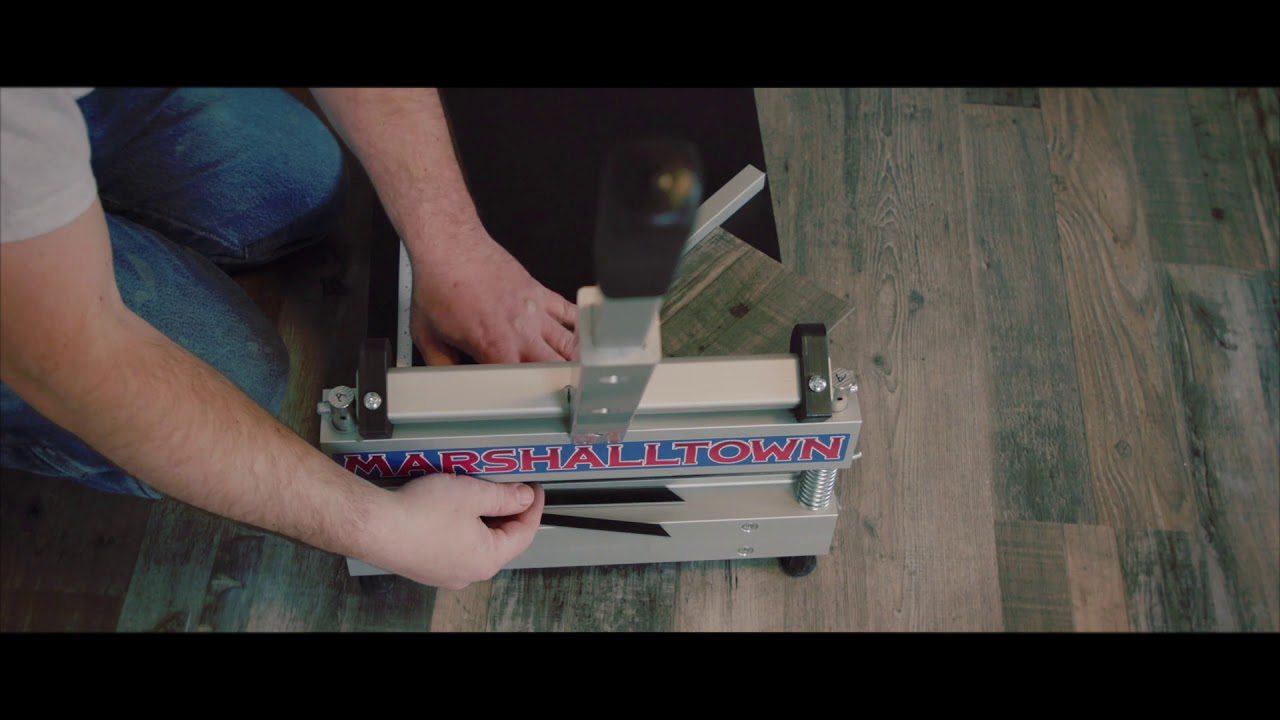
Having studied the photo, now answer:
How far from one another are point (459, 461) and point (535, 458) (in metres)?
0.07

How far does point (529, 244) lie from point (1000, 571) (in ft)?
2.35

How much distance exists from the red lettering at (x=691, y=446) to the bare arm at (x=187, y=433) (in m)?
0.18

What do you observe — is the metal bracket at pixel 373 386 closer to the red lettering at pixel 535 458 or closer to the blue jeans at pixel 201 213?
the red lettering at pixel 535 458

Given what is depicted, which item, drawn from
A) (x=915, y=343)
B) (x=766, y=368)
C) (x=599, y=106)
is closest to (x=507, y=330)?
(x=766, y=368)

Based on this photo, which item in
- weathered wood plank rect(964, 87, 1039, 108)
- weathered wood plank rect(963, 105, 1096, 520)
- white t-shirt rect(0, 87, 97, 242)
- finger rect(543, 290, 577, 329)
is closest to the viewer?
white t-shirt rect(0, 87, 97, 242)

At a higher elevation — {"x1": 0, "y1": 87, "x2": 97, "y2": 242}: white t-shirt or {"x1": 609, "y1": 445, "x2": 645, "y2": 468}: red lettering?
{"x1": 0, "y1": 87, "x2": 97, "y2": 242}: white t-shirt

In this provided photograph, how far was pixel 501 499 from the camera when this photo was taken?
110 centimetres

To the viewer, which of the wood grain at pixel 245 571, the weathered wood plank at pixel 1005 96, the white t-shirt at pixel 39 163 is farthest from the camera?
the weathered wood plank at pixel 1005 96

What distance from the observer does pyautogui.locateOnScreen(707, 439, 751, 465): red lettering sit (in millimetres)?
1060

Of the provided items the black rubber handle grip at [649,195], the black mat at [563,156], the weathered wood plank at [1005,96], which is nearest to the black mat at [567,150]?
the black mat at [563,156]

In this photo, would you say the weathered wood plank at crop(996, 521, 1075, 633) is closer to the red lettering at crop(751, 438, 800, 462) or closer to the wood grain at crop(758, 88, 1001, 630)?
the wood grain at crop(758, 88, 1001, 630)

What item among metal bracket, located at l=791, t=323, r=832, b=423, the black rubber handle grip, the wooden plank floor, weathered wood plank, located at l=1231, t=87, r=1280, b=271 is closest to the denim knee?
the wooden plank floor

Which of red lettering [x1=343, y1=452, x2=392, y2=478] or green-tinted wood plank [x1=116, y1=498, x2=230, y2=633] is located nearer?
red lettering [x1=343, y1=452, x2=392, y2=478]

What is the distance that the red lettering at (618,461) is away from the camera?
3.48 feet
